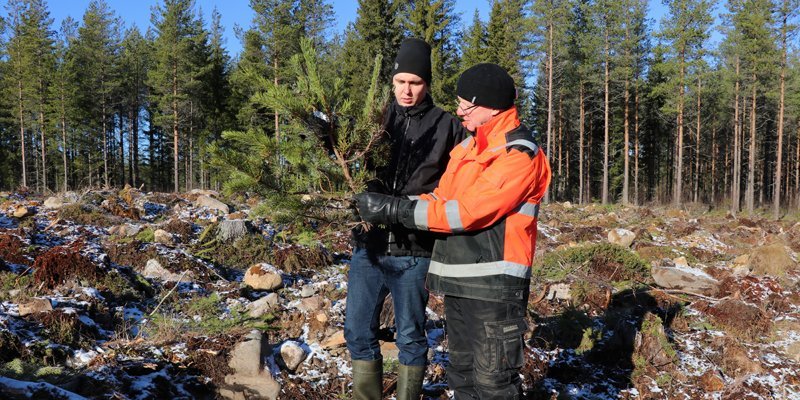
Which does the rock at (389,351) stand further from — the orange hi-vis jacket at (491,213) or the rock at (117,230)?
the rock at (117,230)

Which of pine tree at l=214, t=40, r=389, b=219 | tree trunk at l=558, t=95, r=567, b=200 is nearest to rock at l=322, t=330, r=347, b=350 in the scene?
pine tree at l=214, t=40, r=389, b=219

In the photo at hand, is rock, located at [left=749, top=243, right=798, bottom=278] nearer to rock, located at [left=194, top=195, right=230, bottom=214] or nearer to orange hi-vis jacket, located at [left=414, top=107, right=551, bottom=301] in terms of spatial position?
orange hi-vis jacket, located at [left=414, top=107, right=551, bottom=301]

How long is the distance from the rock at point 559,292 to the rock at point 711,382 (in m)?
2.15

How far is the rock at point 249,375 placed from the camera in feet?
12.6

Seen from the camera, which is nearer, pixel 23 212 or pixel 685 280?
pixel 685 280

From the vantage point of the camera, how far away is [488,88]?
2502 millimetres

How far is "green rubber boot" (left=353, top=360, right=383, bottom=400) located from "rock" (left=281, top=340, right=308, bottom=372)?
5.18ft

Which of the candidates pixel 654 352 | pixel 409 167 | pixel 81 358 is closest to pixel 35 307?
pixel 81 358

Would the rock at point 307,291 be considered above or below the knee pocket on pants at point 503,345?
below

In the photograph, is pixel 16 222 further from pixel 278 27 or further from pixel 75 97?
pixel 75 97

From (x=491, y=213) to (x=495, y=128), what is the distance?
0.51 m

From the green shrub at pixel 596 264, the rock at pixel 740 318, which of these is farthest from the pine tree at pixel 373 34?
the rock at pixel 740 318

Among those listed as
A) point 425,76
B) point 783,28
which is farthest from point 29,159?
point 783,28

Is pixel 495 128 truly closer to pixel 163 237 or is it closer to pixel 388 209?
pixel 388 209
